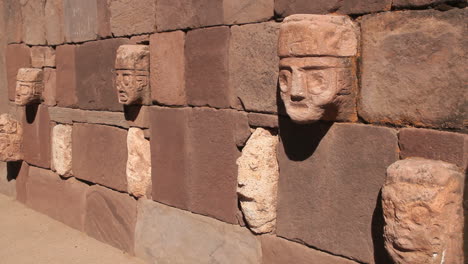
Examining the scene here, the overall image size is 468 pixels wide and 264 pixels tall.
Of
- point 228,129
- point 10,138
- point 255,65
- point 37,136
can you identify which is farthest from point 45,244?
point 255,65

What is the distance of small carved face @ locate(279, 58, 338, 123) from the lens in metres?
2.78

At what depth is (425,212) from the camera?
2367 mm

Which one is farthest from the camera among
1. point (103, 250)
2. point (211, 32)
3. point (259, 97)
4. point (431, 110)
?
point (103, 250)

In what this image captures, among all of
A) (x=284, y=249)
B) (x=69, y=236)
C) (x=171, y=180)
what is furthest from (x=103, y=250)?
(x=284, y=249)

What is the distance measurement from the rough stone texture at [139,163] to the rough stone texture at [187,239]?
153 millimetres

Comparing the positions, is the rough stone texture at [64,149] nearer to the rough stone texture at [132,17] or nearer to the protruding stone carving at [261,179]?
the rough stone texture at [132,17]

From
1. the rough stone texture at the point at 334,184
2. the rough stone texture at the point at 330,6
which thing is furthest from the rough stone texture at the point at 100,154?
the rough stone texture at the point at 330,6

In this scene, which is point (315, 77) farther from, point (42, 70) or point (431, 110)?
point (42, 70)

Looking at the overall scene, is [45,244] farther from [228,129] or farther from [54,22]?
[228,129]

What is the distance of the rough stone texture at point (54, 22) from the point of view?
573 cm

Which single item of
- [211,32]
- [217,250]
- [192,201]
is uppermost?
[211,32]

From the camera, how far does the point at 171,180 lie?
432 cm

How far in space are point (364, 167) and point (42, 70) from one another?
185 inches

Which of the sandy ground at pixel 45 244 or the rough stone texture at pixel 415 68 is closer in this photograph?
the rough stone texture at pixel 415 68
